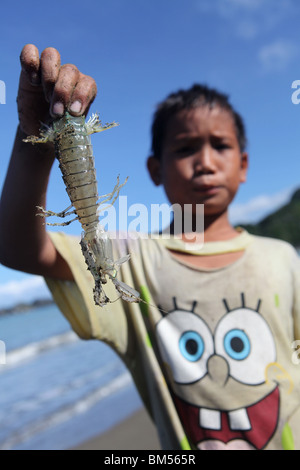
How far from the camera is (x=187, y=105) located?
8.80ft

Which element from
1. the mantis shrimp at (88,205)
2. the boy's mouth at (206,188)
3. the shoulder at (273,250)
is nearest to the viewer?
the mantis shrimp at (88,205)

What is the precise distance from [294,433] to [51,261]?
1.58 meters

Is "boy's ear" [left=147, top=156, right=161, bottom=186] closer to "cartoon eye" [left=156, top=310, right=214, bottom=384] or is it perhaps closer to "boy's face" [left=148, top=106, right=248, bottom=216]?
"boy's face" [left=148, top=106, right=248, bottom=216]

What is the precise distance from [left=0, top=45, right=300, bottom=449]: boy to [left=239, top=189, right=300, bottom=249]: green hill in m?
32.2

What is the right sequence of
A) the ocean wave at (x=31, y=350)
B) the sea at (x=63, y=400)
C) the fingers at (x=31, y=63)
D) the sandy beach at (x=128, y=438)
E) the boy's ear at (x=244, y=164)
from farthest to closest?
the ocean wave at (x=31, y=350)
the sea at (x=63, y=400)
the sandy beach at (x=128, y=438)
the boy's ear at (x=244, y=164)
the fingers at (x=31, y=63)

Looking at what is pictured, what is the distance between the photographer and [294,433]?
219cm

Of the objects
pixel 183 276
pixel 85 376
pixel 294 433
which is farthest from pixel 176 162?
pixel 85 376

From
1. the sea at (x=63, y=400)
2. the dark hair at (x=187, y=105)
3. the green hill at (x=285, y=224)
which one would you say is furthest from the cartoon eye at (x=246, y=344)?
the green hill at (x=285, y=224)

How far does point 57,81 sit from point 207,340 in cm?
159

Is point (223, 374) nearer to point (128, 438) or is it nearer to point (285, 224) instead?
point (128, 438)

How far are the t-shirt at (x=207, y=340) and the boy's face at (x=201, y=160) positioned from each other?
1.18ft

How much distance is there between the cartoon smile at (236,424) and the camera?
7.07 feet

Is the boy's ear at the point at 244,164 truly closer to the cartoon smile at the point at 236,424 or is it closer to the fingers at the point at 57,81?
the cartoon smile at the point at 236,424

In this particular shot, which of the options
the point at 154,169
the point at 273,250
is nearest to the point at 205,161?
the point at 154,169
